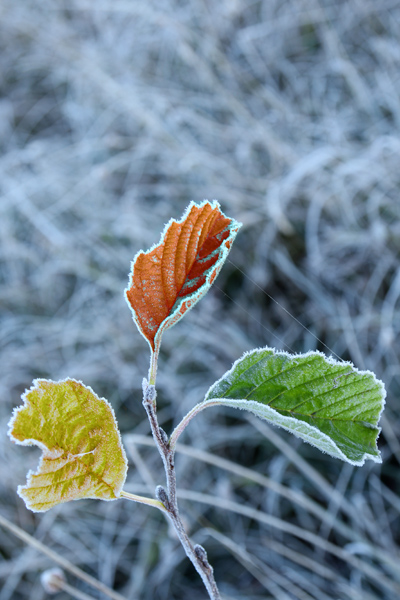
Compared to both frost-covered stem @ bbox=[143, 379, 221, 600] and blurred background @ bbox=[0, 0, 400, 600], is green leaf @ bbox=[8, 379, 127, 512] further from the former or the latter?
blurred background @ bbox=[0, 0, 400, 600]

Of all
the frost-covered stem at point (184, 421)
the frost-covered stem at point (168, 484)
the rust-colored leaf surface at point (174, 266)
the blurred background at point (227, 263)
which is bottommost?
the frost-covered stem at point (168, 484)

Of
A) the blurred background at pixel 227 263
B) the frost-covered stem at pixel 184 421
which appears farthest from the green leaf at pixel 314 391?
the blurred background at pixel 227 263

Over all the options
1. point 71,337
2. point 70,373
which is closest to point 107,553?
point 70,373

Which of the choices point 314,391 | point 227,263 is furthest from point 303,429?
point 227,263

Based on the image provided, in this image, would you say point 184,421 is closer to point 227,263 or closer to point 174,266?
point 174,266

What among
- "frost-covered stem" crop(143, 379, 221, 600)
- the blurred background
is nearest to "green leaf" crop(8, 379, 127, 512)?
"frost-covered stem" crop(143, 379, 221, 600)

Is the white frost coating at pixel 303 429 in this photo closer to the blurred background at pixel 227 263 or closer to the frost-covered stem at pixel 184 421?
the frost-covered stem at pixel 184 421
